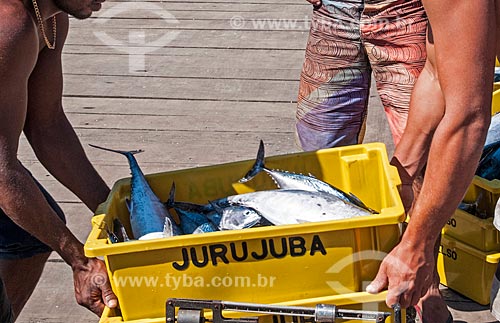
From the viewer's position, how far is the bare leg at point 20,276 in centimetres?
288

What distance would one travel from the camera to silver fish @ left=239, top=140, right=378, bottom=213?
2375 mm

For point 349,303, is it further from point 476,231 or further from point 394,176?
point 476,231

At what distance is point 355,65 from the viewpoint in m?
2.99

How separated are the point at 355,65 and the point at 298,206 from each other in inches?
34.8

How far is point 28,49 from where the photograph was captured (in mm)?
2244

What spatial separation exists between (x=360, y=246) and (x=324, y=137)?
100 cm

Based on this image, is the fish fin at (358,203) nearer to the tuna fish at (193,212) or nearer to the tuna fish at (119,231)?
the tuna fish at (193,212)

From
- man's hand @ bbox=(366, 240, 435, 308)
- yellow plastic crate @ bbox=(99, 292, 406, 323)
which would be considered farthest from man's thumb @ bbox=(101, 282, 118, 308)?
man's hand @ bbox=(366, 240, 435, 308)

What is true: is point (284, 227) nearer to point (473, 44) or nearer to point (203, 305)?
point (203, 305)
